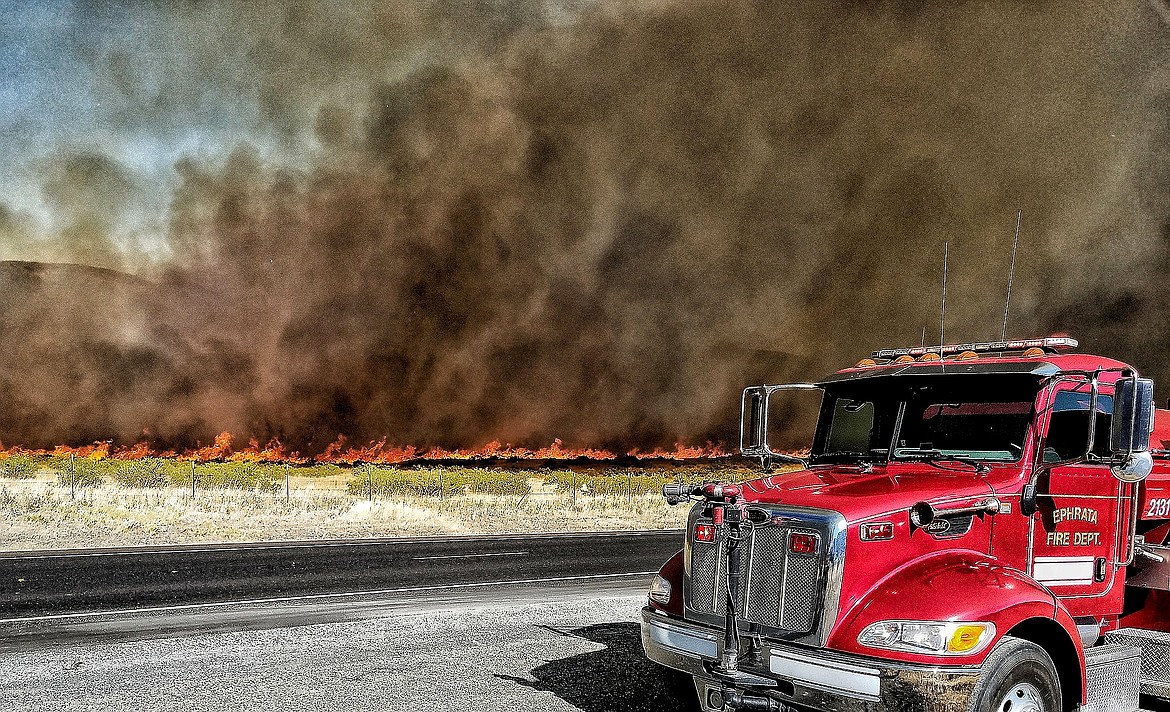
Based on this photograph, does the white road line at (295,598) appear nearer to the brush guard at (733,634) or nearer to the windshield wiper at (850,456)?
the windshield wiper at (850,456)

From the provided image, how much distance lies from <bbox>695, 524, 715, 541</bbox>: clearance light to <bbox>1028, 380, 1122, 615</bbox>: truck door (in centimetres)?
182

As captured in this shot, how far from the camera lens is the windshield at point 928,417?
603cm

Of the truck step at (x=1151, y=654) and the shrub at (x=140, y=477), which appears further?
the shrub at (x=140, y=477)

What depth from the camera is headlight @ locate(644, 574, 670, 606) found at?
627 centimetres

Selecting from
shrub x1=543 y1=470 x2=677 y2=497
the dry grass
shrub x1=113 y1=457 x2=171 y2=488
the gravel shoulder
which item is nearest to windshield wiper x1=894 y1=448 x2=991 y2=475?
the gravel shoulder

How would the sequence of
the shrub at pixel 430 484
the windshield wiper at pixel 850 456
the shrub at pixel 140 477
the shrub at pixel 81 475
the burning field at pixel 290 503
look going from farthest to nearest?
the shrub at pixel 430 484, the shrub at pixel 140 477, the shrub at pixel 81 475, the burning field at pixel 290 503, the windshield wiper at pixel 850 456

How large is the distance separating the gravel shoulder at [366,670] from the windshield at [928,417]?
6.54ft

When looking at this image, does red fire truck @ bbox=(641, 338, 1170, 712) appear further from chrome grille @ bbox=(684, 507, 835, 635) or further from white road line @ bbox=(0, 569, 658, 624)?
white road line @ bbox=(0, 569, 658, 624)

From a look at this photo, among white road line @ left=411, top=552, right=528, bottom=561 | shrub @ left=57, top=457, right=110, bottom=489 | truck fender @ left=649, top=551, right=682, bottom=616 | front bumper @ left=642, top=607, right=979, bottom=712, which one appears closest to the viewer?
front bumper @ left=642, top=607, right=979, bottom=712

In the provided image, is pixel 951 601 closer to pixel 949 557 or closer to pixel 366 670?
pixel 949 557

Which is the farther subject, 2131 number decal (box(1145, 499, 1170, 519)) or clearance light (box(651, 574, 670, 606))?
2131 number decal (box(1145, 499, 1170, 519))

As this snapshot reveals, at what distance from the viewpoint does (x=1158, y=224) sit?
5338 centimetres

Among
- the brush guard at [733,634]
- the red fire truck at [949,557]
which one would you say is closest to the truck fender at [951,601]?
the red fire truck at [949,557]

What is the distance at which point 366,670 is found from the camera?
844 centimetres
